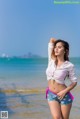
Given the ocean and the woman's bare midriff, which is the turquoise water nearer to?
the ocean

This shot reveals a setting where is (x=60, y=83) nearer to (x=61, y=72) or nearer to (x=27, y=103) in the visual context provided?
(x=61, y=72)

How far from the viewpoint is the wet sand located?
108 inches

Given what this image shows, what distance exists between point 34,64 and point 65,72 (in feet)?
3.22

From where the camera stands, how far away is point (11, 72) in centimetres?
278

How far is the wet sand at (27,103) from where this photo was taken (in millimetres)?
2738

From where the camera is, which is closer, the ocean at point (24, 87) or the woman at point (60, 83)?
the woman at point (60, 83)

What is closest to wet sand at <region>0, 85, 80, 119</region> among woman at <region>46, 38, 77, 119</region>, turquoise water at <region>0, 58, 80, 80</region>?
turquoise water at <region>0, 58, 80, 80</region>

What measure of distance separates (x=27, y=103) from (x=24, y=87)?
15 centimetres

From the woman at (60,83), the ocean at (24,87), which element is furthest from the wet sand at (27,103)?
the woman at (60,83)

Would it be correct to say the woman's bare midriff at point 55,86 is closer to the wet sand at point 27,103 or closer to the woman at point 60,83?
the woman at point 60,83

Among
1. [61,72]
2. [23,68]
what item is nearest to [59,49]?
[61,72]

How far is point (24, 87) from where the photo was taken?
109 inches

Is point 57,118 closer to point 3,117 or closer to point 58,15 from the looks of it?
point 3,117

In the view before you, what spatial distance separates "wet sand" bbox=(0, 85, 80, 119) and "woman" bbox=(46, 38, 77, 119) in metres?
0.93
